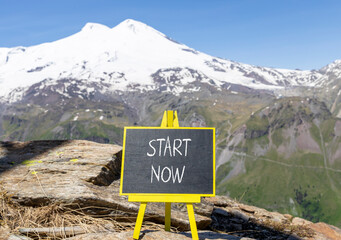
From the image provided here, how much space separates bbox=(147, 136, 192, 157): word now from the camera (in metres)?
7.73

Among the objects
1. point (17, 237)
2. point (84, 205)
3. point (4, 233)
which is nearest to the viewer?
point (17, 237)

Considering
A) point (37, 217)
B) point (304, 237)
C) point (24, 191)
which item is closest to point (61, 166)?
point (24, 191)

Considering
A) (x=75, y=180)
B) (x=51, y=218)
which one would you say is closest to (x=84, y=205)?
(x=51, y=218)

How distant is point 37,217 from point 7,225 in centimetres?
83

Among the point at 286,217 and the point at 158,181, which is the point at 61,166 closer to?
the point at 158,181

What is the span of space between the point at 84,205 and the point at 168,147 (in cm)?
306

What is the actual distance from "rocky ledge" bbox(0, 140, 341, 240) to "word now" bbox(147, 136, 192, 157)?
2020mm

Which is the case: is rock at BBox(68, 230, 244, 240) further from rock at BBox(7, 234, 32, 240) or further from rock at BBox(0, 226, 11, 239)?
rock at BBox(0, 226, 11, 239)

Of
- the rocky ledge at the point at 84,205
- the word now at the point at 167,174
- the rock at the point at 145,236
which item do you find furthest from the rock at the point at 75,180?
the word now at the point at 167,174

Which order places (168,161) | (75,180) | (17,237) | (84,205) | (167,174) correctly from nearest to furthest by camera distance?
(17,237), (167,174), (168,161), (84,205), (75,180)

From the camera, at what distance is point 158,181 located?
24.7 feet

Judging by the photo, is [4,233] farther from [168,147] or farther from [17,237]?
[168,147]

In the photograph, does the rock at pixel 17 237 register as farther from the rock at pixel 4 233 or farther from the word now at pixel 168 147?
the word now at pixel 168 147

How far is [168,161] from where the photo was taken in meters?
7.68
